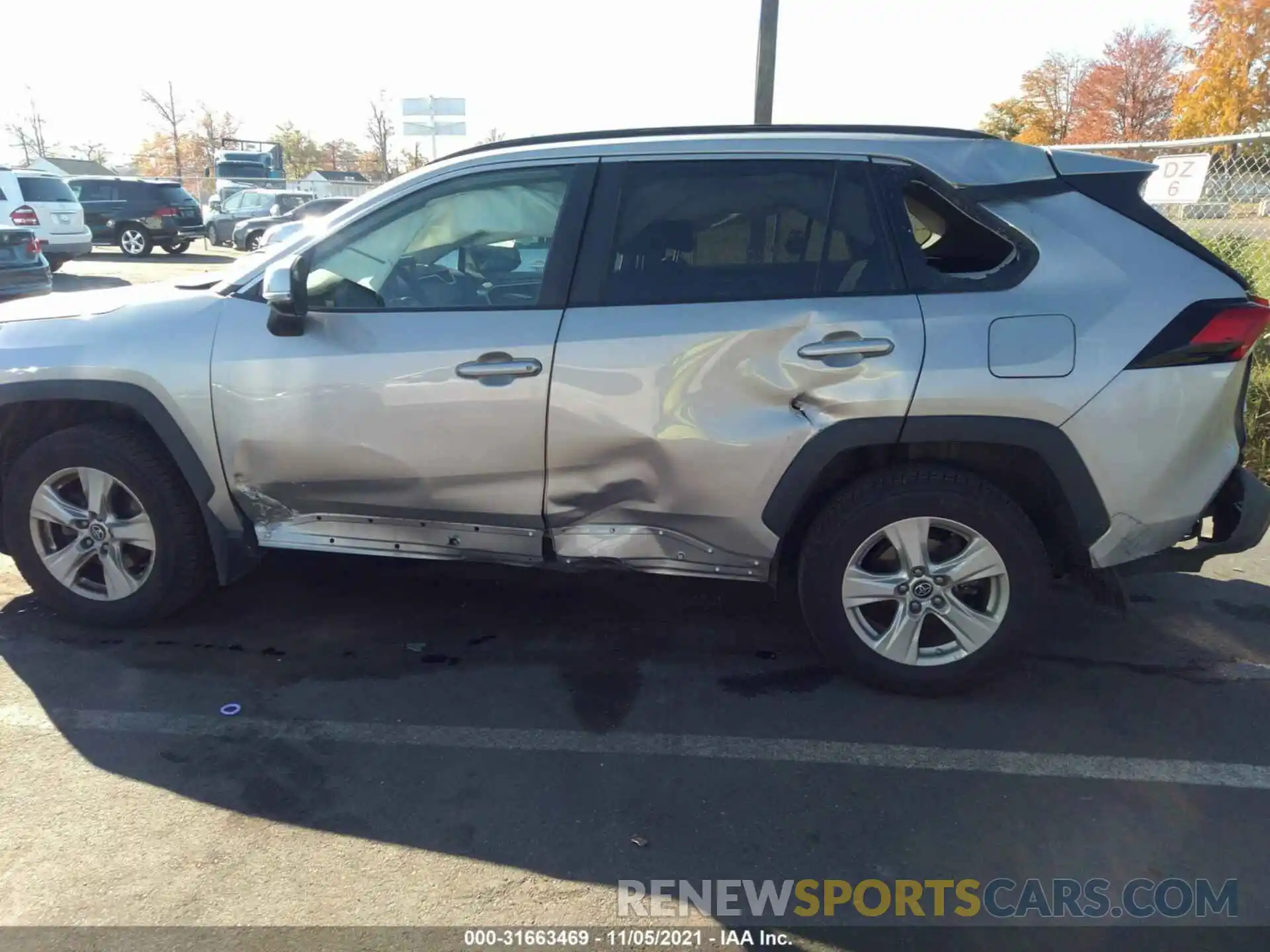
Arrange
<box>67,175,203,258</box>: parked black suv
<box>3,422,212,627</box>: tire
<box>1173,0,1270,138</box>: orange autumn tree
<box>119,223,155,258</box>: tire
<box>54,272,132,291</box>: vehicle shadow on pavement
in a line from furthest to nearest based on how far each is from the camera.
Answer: <box>1173,0,1270,138</box>: orange autumn tree < <box>119,223,155,258</box>: tire < <box>67,175,203,258</box>: parked black suv < <box>54,272,132,291</box>: vehicle shadow on pavement < <box>3,422,212,627</box>: tire

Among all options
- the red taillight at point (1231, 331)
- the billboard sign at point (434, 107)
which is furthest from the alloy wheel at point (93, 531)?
the billboard sign at point (434, 107)

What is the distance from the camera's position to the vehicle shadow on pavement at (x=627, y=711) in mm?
2693

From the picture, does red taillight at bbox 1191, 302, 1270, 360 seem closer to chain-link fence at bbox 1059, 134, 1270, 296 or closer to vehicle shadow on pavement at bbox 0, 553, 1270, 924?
vehicle shadow on pavement at bbox 0, 553, 1270, 924

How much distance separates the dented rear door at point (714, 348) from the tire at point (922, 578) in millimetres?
263

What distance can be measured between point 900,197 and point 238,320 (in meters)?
2.46

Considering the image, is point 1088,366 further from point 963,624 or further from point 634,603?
point 634,603

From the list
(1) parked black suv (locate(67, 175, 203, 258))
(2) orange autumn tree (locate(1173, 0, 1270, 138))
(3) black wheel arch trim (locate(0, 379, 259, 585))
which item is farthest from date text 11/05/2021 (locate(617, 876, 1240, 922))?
(2) orange autumn tree (locate(1173, 0, 1270, 138))

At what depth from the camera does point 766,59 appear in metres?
A: 8.13

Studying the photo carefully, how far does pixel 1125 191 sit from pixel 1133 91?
2133 inches

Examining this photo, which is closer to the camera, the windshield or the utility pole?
the utility pole

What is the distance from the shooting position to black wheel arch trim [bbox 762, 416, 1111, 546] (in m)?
3.14

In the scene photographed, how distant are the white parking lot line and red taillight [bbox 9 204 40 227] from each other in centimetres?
1536

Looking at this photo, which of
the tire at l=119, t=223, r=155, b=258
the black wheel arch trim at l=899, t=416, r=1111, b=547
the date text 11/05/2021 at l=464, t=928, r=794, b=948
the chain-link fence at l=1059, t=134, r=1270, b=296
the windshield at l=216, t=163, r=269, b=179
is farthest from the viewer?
the windshield at l=216, t=163, r=269, b=179

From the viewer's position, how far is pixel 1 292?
34.1 feet
